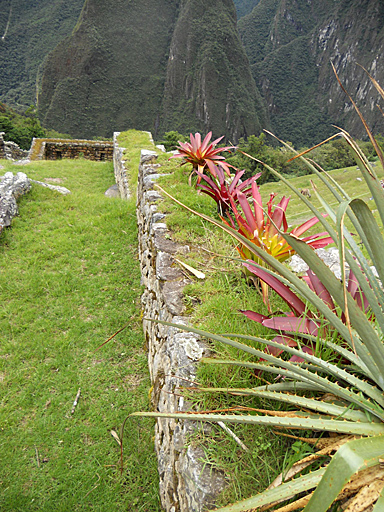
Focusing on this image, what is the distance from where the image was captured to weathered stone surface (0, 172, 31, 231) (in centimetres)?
462

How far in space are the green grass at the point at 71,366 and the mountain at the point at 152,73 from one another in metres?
91.0

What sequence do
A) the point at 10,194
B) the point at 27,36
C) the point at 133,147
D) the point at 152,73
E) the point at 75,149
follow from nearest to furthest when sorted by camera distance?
the point at 10,194 → the point at 133,147 → the point at 75,149 → the point at 152,73 → the point at 27,36

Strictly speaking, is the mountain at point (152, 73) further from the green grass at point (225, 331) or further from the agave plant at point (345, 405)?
the agave plant at point (345, 405)

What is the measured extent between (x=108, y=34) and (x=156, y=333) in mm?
123543

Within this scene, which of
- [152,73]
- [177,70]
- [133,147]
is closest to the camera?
[133,147]

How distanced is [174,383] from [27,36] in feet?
493

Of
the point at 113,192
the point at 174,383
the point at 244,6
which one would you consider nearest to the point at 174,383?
the point at 174,383

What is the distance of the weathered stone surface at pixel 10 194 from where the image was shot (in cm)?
462

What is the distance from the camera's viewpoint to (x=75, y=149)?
12070mm

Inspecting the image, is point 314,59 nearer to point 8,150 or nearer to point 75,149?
point 75,149

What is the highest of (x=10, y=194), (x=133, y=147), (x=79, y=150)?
(x=79, y=150)

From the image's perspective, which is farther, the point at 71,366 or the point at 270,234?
the point at 71,366

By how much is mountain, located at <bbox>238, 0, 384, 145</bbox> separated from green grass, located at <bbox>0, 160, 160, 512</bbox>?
94.7 metres

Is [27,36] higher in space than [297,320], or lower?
higher
